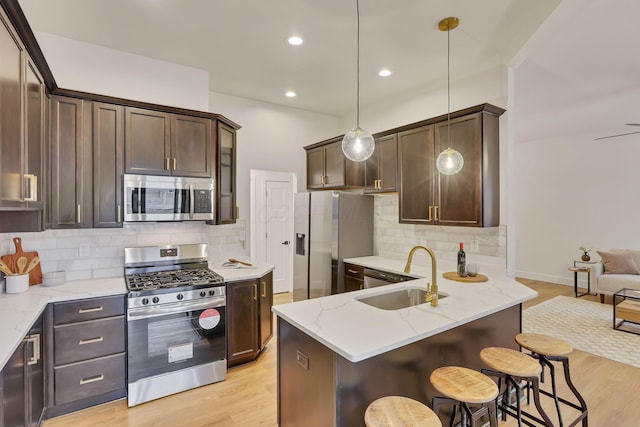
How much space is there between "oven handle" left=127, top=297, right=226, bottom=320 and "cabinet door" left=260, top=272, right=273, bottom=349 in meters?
0.46

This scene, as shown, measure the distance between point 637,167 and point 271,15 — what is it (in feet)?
21.7

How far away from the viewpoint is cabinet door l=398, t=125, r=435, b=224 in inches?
139

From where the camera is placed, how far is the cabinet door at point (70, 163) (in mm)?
2654

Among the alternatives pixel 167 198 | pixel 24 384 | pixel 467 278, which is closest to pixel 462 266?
pixel 467 278

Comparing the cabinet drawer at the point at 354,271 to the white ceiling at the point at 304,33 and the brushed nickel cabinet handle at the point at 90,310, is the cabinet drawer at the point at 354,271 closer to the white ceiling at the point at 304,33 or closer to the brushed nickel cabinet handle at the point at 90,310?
the white ceiling at the point at 304,33


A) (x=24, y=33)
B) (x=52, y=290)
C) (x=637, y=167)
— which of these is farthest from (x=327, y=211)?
(x=637, y=167)

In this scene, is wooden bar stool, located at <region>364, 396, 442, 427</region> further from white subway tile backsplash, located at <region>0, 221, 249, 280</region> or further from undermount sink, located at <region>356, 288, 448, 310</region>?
white subway tile backsplash, located at <region>0, 221, 249, 280</region>

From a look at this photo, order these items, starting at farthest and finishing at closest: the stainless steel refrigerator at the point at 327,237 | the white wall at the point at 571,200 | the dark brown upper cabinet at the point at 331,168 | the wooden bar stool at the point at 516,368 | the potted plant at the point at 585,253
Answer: the potted plant at the point at 585,253, the white wall at the point at 571,200, the dark brown upper cabinet at the point at 331,168, the stainless steel refrigerator at the point at 327,237, the wooden bar stool at the point at 516,368

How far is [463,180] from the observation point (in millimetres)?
3242

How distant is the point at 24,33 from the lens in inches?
71.4

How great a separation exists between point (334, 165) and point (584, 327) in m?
3.95

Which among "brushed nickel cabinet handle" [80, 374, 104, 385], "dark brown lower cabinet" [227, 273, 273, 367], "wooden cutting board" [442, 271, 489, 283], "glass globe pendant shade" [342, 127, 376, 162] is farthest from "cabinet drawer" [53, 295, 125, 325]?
"wooden cutting board" [442, 271, 489, 283]

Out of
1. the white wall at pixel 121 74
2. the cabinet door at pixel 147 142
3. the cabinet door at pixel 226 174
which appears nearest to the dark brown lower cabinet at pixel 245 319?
the cabinet door at pixel 226 174

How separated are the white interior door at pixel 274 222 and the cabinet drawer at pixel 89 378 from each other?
2.63 metres
